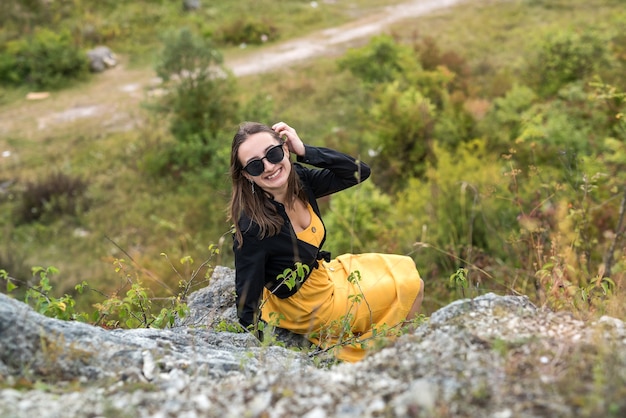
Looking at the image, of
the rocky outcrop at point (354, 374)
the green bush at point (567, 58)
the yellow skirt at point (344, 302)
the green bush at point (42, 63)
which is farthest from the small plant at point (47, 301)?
the green bush at point (42, 63)

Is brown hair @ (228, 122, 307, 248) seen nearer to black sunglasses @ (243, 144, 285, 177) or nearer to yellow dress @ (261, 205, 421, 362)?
black sunglasses @ (243, 144, 285, 177)

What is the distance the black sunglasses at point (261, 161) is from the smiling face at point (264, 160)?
13mm

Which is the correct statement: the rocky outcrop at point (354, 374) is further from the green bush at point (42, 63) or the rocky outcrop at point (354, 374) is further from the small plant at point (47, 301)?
the green bush at point (42, 63)

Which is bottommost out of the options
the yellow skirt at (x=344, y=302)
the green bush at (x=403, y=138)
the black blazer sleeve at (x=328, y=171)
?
the green bush at (x=403, y=138)

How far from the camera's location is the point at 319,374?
1.90 m

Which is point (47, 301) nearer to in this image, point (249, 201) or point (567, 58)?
point (249, 201)

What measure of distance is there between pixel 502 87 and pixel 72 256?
312 inches

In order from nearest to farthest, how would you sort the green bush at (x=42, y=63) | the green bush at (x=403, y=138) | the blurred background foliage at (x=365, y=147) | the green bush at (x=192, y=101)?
1. the blurred background foliage at (x=365, y=147)
2. the green bush at (x=403, y=138)
3. the green bush at (x=192, y=101)
4. the green bush at (x=42, y=63)

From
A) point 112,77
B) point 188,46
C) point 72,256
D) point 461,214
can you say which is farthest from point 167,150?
point 461,214

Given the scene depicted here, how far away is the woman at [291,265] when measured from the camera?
2844 mm

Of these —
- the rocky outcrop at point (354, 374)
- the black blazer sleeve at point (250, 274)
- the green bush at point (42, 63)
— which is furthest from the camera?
the green bush at point (42, 63)

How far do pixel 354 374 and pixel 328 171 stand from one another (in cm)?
186

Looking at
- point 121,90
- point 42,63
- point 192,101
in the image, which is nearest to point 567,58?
point 192,101

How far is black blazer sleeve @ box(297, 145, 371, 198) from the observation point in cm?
335
